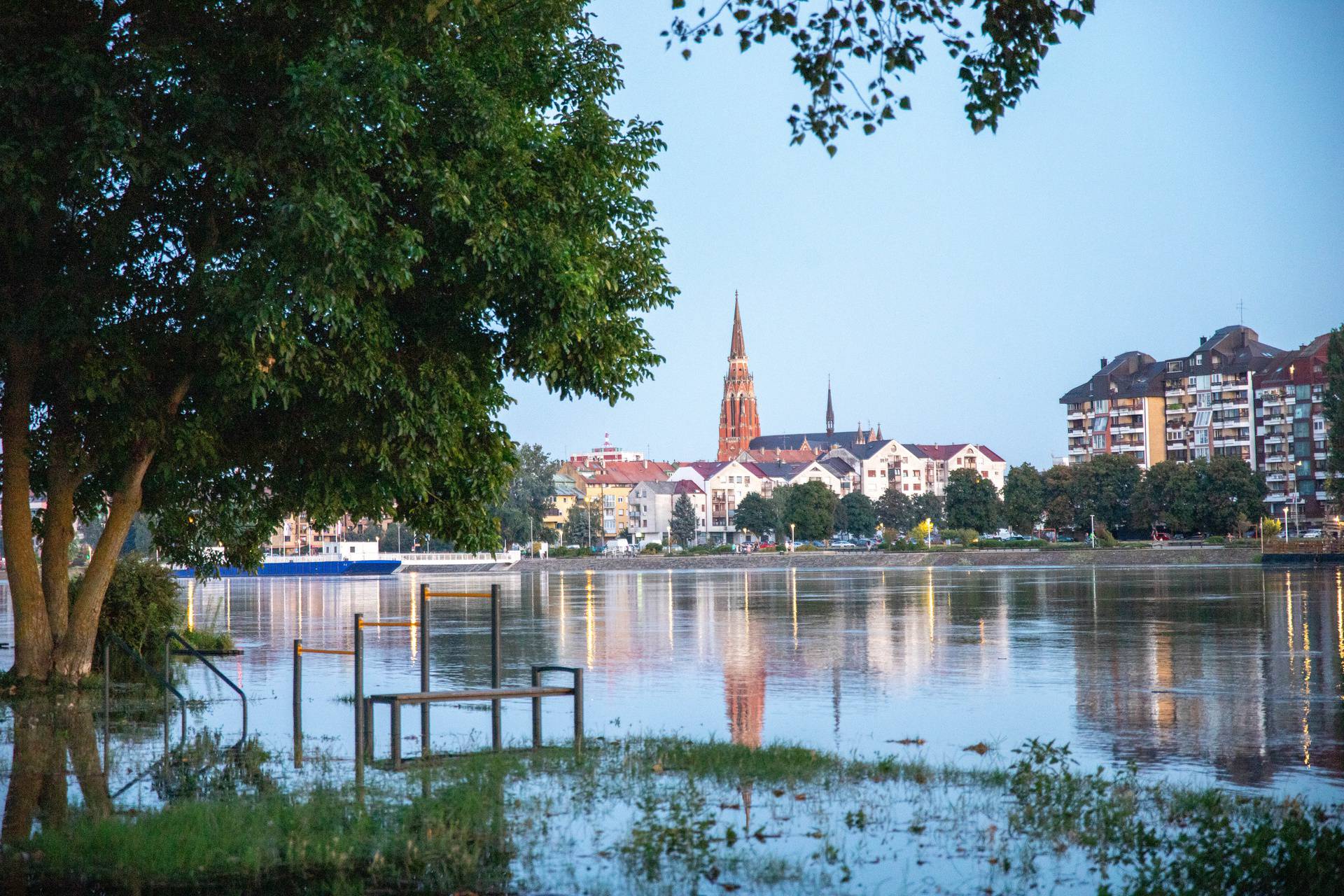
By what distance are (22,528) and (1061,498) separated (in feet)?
395

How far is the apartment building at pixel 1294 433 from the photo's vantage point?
474ft

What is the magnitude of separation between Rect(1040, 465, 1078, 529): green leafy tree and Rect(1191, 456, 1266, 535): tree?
1341 cm

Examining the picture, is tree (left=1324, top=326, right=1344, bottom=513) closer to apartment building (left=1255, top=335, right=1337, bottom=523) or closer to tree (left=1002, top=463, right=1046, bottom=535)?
tree (left=1002, top=463, right=1046, bottom=535)

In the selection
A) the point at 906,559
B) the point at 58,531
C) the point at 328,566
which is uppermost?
the point at 58,531

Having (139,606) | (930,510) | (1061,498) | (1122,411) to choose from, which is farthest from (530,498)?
(139,606)

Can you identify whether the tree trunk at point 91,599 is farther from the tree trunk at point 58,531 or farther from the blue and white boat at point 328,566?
the blue and white boat at point 328,566

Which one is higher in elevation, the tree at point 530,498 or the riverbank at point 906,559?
the tree at point 530,498

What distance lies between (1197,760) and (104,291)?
11.7 metres

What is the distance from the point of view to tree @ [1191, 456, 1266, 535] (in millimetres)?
114062

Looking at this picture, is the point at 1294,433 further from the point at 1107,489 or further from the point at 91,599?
the point at 91,599

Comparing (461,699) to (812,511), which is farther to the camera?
(812,511)

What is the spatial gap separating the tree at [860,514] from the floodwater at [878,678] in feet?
409

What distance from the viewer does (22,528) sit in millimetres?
16953

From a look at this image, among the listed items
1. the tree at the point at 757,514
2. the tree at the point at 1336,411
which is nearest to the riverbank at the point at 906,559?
the tree at the point at 1336,411
